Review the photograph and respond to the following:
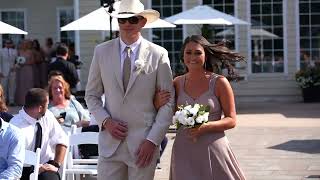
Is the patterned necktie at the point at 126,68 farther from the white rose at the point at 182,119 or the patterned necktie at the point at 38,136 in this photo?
the patterned necktie at the point at 38,136

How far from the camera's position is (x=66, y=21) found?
853 inches

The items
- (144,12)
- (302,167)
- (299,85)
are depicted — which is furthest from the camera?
(299,85)

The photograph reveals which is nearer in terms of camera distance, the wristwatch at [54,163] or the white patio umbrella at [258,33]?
the wristwatch at [54,163]

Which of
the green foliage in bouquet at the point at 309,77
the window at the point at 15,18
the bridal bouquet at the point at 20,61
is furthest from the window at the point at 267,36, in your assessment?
the window at the point at 15,18

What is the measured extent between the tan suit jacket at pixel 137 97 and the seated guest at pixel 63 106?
3570 millimetres

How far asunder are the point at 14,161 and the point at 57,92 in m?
3.32

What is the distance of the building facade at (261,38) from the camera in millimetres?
19328

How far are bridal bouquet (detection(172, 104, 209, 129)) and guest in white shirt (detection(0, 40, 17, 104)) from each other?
15.1 metres

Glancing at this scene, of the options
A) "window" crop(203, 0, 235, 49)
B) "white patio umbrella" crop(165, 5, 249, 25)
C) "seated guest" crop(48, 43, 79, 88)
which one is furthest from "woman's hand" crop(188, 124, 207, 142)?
"window" crop(203, 0, 235, 49)

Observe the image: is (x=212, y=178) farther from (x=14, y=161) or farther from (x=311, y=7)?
(x=311, y=7)

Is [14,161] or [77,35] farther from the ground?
[77,35]

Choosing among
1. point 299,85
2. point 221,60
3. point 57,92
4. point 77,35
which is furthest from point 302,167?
point 77,35

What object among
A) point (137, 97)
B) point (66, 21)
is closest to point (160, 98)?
point (137, 97)

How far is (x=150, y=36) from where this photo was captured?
1956 centimetres
